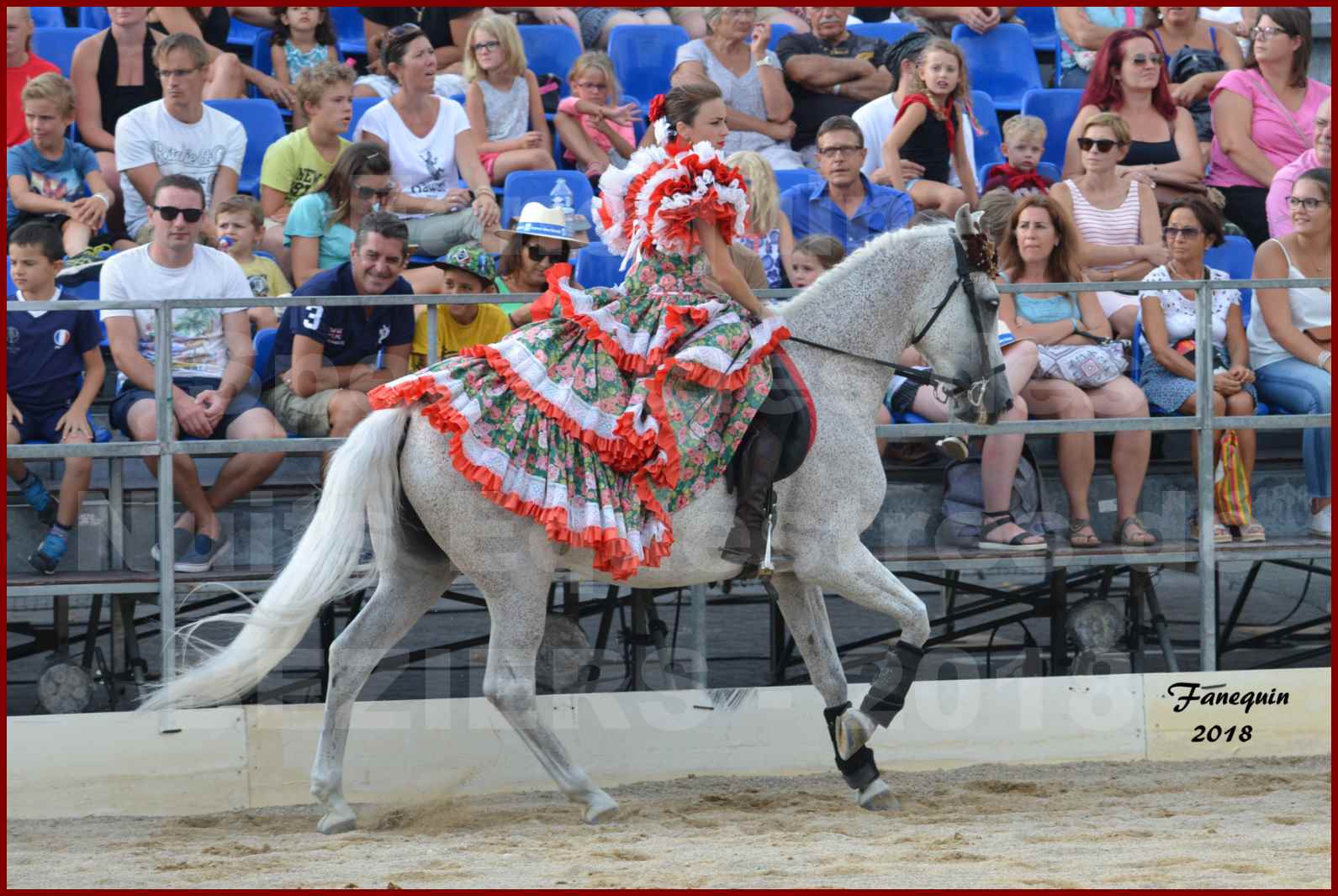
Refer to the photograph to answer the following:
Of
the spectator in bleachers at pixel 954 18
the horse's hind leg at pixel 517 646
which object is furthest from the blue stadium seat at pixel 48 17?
the horse's hind leg at pixel 517 646

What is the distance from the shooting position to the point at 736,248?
6.70 meters

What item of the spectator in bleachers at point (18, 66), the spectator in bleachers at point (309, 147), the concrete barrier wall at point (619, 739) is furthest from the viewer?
the spectator in bleachers at point (18, 66)

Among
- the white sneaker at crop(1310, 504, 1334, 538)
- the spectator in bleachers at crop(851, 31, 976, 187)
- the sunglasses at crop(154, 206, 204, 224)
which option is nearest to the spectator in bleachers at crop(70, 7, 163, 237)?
the sunglasses at crop(154, 206, 204, 224)

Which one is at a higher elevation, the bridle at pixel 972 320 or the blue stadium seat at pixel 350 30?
the blue stadium seat at pixel 350 30

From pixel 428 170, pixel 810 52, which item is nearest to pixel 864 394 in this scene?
pixel 428 170

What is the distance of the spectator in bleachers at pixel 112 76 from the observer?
8945mm

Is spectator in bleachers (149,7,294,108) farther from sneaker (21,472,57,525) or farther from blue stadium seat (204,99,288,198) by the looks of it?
sneaker (21,472,57,525)

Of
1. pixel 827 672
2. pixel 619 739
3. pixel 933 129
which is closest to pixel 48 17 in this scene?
pixel 933 129

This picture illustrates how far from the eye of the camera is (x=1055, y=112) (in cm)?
1053

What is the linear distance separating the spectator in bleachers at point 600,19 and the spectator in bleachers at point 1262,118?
3739 mm

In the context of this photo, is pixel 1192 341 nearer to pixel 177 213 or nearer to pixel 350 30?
pixel 177 213

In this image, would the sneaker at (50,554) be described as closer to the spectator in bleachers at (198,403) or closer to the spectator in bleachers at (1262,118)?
the spectator in bleachers at (198,403)

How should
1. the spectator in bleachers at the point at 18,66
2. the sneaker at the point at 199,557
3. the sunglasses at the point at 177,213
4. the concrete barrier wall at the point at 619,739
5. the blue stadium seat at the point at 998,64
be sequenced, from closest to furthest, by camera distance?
1. the concrete barrier wall at the point at 619,739
2. the sneaker at the point at 199,557
3. the sunglasses at the point at 177,213
4. the spectator in bleachers at the point at 18,66
5. the blue stadium seat at the point at 998,64

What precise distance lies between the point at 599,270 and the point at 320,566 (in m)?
2.75
